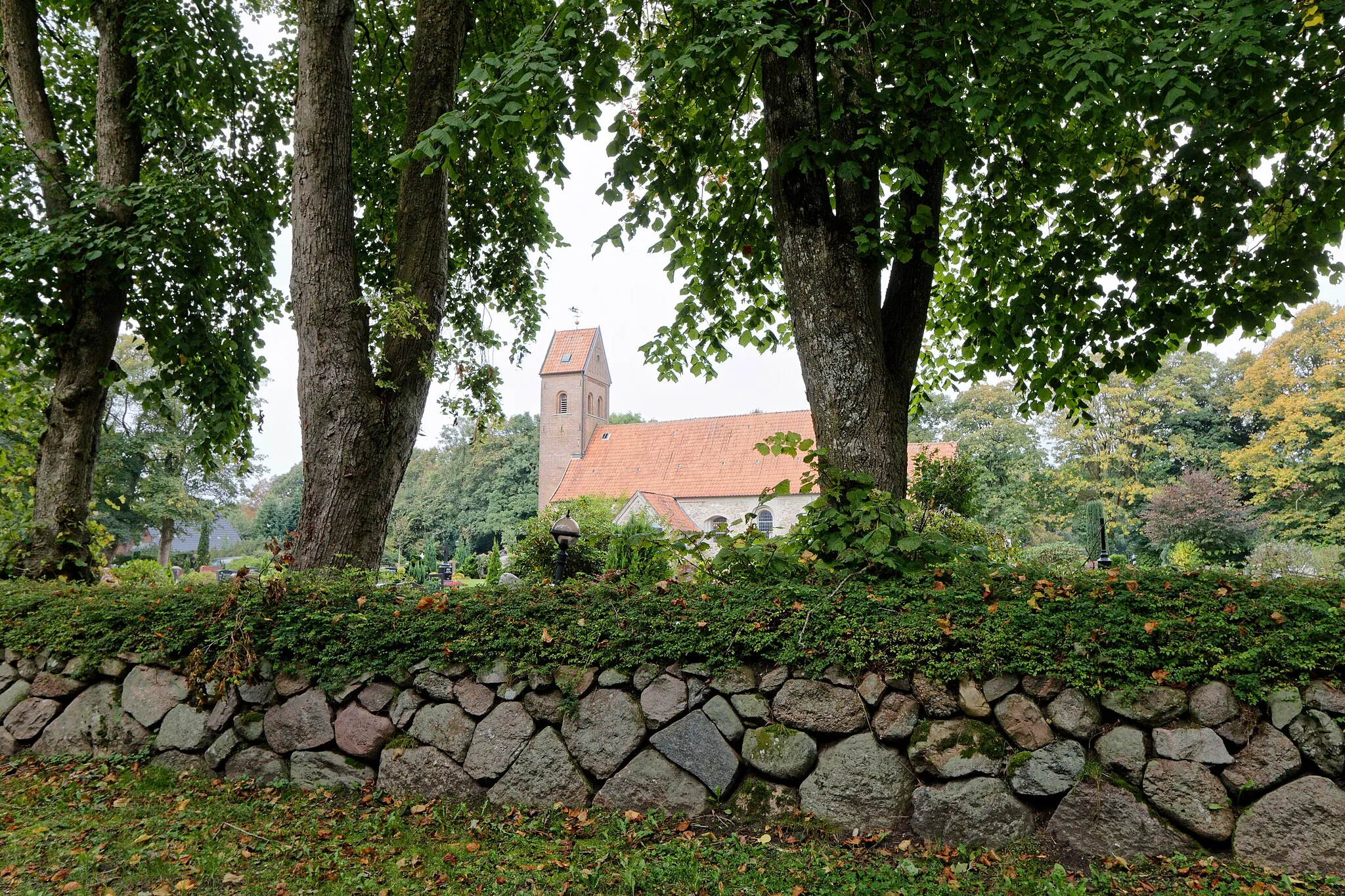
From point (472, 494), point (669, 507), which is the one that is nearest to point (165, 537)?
point (472, 494)

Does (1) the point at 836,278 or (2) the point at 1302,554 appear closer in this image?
(1) the point at 836,278

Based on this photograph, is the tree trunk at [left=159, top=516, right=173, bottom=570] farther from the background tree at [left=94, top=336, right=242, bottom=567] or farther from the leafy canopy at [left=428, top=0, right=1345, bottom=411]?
the leafy canopy at [left=428, top=0, right=1345, bottom=411]

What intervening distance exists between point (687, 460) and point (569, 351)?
10.9 metres

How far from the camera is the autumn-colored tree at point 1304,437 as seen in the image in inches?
890

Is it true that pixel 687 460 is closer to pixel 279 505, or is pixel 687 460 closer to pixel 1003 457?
pixel 1003 457

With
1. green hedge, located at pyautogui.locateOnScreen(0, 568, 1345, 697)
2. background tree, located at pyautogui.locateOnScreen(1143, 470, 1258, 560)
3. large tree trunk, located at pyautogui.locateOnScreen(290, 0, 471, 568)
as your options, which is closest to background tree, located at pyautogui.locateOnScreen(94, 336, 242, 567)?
large tree trunk, located at pyautogui.locateOnScreen(290, 0, 471, 568)

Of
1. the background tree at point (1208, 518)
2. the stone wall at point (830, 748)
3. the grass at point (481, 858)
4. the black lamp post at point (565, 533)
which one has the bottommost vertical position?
the grass at point (481, 858)

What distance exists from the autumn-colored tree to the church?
968cm

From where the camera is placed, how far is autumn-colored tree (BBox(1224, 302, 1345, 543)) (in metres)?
22.6

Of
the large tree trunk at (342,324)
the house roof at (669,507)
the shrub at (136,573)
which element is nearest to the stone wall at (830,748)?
the large tree trunk at (342,324)

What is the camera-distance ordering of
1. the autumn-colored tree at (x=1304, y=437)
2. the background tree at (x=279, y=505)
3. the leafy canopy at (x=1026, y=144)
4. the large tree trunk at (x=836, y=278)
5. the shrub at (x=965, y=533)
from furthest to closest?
the background tree at (x=279, y=505) → the autumn-colored tree at (x=1304, y=437) → the shrub at (x=965, y=533) → the large tree trunk at (x=836, y=278) → the leafy canopy at (x=1026, y=144)

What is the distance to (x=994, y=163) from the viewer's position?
18.9 ft

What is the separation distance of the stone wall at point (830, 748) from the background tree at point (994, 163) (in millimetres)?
1523

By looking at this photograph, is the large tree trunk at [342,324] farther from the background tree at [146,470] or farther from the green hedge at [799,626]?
the background tree at [146,470]
